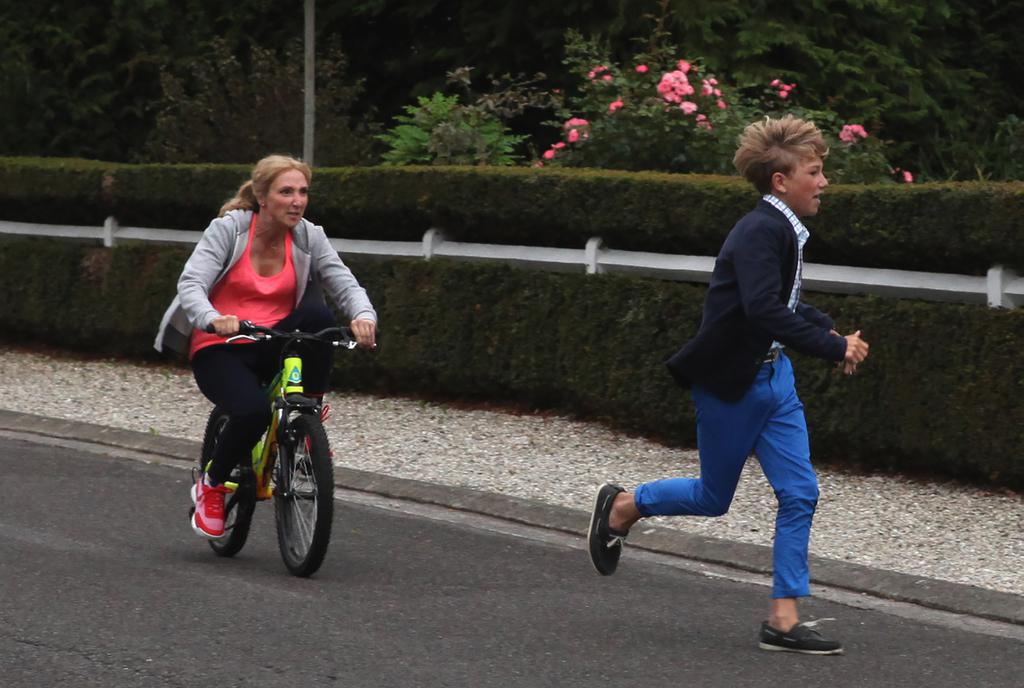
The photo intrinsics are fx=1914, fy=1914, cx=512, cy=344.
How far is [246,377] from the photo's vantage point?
7398 mm

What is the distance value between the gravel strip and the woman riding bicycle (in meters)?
1.93

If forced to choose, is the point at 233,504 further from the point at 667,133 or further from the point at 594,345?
the point at 667,133

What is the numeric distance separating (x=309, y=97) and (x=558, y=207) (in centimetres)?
1080

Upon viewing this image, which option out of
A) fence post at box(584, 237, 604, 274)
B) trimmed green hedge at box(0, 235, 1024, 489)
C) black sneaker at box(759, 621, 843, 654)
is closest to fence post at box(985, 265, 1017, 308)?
trimmed green hedge at box(0, 235, 1024, 489)

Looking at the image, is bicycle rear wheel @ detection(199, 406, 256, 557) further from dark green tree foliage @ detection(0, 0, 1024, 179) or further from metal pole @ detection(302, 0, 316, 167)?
dark green tree foliage @ detection(0, 0, 1024, 179)

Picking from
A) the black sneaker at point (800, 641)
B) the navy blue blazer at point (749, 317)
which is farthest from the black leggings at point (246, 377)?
the black sneaker at point (800, 641)

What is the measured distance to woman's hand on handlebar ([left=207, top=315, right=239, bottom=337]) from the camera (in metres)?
6.98

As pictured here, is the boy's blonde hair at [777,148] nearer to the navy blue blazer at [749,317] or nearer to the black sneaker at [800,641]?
the navy blue blazer at [749,317]

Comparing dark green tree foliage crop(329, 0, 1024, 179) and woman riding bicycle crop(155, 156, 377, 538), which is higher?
dark green tree foliage crop(329, 0, 1024, 179)

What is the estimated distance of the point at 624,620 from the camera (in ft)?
22.0

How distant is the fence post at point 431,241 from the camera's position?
1277cm

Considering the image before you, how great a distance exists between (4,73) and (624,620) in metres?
21.8

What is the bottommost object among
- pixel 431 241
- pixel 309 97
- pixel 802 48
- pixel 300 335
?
pixel 300 335

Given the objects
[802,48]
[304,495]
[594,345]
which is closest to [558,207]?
[594,345]
